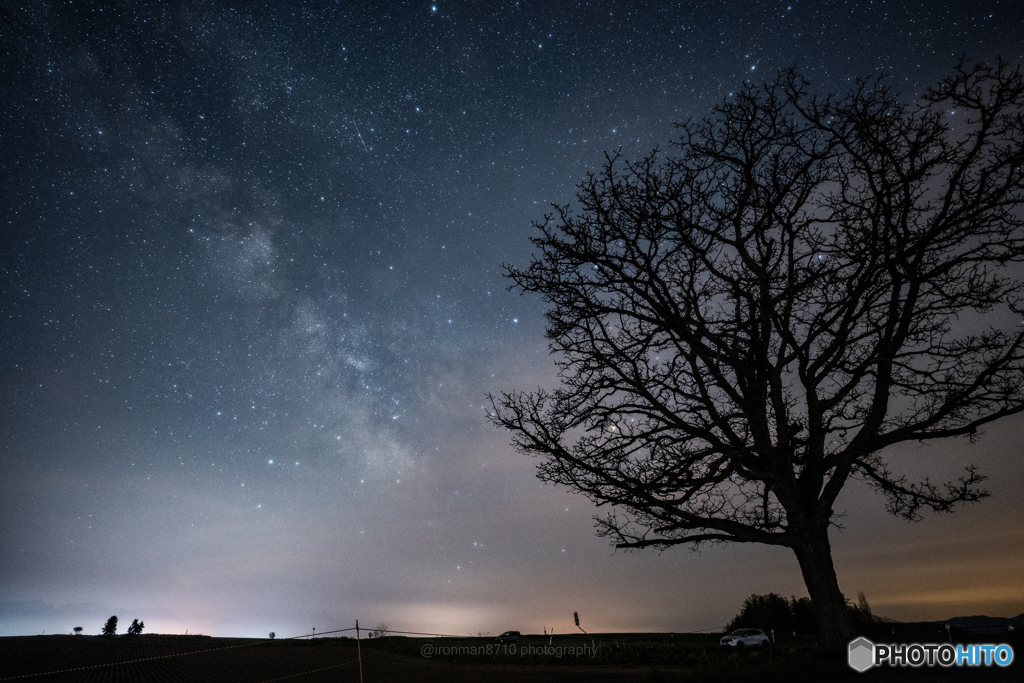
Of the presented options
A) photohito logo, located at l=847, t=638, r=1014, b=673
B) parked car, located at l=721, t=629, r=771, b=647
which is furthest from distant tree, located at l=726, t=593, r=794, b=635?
photohito logo, located at l=847, t=638, r=1014, b=673

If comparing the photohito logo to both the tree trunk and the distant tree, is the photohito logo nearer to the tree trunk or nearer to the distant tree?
the tree trunk

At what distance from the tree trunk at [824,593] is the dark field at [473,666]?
48 centimetres

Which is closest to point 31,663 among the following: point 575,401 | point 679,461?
point 575,401

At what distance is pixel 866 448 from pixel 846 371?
1.81 metres

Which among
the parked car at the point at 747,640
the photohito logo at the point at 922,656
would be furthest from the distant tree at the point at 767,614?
the photohito logo at the point at 922,656

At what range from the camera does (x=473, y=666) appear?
22281 millimetres

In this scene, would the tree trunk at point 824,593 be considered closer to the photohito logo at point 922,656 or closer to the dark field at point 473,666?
the photohito logo at point 922,656

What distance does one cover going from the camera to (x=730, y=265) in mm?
12281

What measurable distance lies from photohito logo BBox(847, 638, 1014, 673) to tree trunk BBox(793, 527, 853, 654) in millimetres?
261

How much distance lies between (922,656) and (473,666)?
17.2 m

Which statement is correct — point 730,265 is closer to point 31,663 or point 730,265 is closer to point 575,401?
point 575,401

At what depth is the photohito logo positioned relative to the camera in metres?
9.67

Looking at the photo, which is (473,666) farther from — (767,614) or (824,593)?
(767,614)

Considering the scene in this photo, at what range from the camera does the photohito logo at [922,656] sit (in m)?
9.67
